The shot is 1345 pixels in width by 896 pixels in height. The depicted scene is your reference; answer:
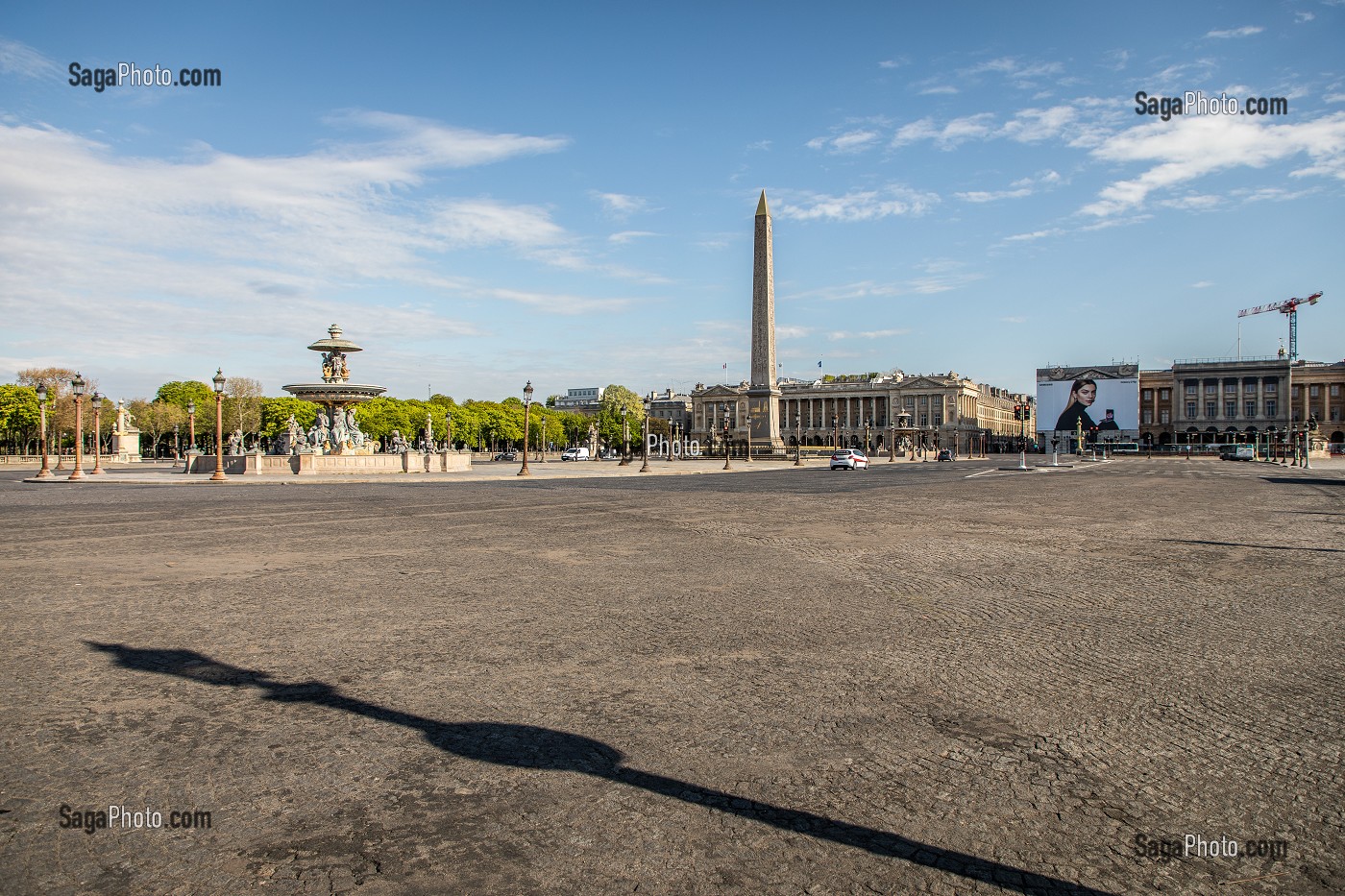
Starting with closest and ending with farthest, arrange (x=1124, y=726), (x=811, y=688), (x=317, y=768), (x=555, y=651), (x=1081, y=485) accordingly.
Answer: (x=317, y=768) → (x=1124, y=726) → (x=811, y=688) → (x=555, y=651) → (x=1081, y=485)

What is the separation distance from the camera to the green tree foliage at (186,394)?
4392 inches

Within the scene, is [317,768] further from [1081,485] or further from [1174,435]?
[1174,435]

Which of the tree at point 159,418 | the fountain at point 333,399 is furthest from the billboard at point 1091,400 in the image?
the tree at point 159,418

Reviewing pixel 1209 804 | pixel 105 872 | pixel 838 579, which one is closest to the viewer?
pixel 105 872

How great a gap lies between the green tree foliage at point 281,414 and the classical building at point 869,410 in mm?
77661

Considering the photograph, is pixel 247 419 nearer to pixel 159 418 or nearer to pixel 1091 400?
pixel 159 418

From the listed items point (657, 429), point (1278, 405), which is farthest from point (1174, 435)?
point (657, 429)

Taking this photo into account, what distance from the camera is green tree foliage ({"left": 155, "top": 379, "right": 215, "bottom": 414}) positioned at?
4392 inches

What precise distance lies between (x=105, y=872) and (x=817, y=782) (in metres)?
3.08

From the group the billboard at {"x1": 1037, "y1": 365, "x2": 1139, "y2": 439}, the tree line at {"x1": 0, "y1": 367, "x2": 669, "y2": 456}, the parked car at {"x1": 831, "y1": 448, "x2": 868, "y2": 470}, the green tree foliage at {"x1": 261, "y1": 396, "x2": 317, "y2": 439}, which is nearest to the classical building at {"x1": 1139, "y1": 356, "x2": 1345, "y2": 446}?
the billboard at {"x1": 1037, "y1": 365, "x2": 1139, "y2": 439}

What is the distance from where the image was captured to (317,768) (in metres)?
4.39
